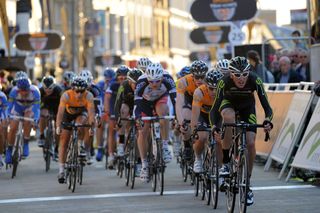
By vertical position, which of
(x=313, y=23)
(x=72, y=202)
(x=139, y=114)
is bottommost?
(x=72, y=202)

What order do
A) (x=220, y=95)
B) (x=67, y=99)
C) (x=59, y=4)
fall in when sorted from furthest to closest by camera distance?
(x=59, y=4)
(x=67, y=99)
(x=220, y=95)

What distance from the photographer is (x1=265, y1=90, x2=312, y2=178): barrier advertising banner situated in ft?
61.1

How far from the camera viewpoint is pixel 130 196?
16.6 m

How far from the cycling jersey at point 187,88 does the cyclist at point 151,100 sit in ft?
0.78

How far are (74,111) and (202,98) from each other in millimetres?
3572

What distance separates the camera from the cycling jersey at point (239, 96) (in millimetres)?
13789

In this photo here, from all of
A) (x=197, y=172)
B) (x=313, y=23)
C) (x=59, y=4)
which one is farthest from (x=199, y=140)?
(x=59, y=4)

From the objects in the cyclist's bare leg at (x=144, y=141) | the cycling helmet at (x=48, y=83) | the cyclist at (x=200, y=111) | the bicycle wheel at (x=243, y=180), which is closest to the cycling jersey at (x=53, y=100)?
the cycling helmet at (x=48, y=83)

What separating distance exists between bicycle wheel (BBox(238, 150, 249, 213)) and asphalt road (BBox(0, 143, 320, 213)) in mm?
996

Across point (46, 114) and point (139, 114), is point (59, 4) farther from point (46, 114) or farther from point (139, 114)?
point (139, 114)

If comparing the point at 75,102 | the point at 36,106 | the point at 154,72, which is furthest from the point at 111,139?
the point at 154,72

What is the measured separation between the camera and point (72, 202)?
1617 cm

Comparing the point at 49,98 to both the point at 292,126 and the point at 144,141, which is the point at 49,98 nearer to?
the point at 292,126

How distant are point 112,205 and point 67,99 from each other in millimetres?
4014
